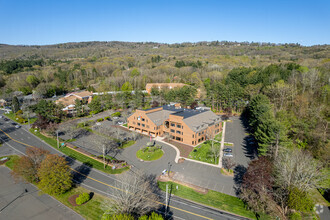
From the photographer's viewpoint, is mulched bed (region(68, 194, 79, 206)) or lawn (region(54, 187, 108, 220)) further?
mulched bed (region(68, 194, 79, 206))

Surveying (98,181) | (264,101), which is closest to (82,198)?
(98,181)

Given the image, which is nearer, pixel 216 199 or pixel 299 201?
pixel 299 201

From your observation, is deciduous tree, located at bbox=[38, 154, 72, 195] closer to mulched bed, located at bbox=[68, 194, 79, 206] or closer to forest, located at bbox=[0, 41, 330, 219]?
mulched bed, located at bbox=[68, 194, 79, 206]

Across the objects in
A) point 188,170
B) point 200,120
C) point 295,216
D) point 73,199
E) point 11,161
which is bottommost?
point 11,161

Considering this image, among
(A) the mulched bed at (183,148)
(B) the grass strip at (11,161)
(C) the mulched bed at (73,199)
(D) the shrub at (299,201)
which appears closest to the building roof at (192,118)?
(A) the mulched bed at (183,148)

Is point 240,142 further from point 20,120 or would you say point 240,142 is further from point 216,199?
point 20,120

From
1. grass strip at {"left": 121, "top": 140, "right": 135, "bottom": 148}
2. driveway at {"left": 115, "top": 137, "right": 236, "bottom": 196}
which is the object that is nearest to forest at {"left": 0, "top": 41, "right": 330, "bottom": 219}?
driveway at {"left": 115, "top": 137, "right": 236, "bottom": 196}

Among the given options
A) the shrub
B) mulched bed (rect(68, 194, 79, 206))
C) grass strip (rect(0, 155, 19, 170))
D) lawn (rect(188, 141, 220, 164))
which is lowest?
grass strip (rect(0, 155, 19, 170))
